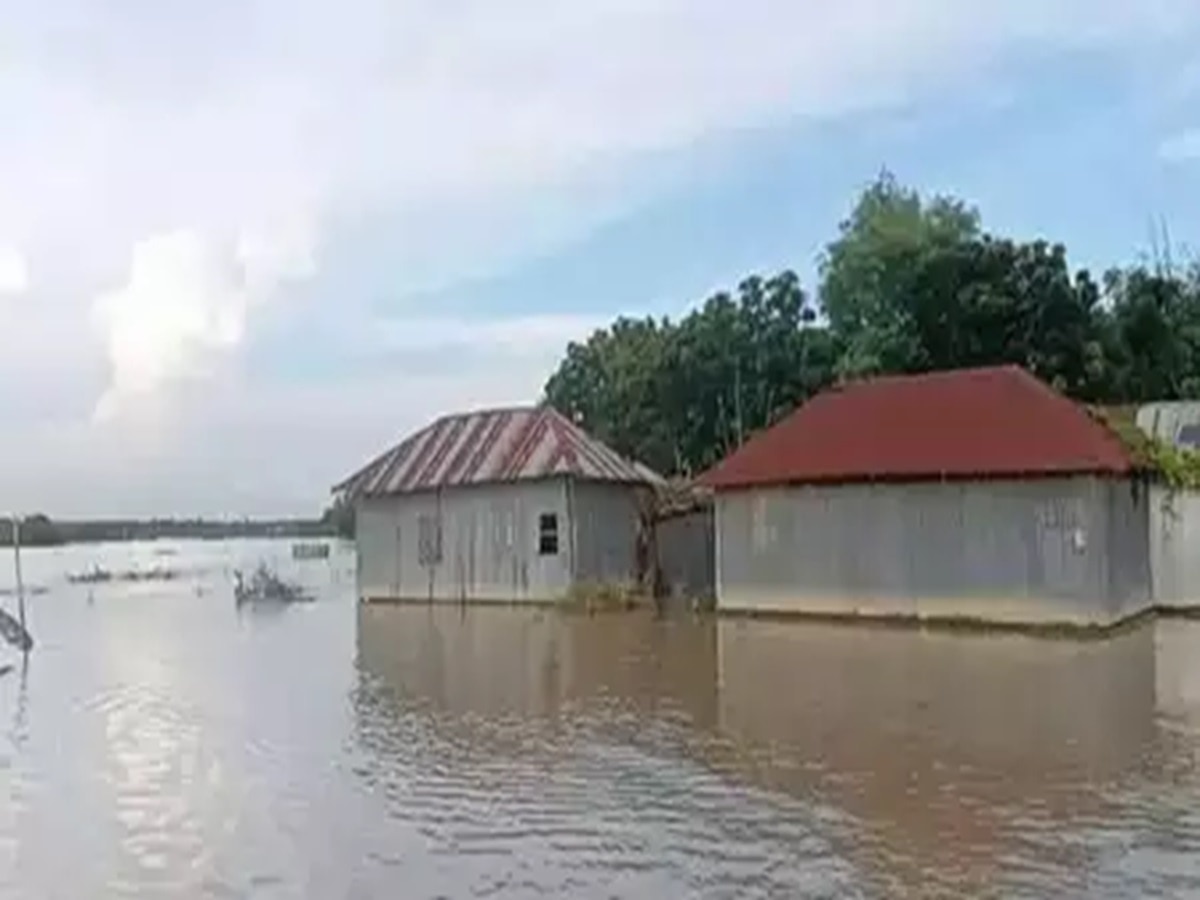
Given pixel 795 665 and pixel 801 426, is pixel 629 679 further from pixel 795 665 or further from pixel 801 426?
pixel 801 426

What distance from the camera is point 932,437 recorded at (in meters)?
25.5

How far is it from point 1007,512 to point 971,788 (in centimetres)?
1289

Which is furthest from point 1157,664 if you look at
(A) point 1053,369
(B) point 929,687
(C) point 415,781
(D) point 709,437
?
(D) point 709,437

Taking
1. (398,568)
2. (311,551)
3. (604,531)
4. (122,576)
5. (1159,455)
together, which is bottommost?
(122,576)

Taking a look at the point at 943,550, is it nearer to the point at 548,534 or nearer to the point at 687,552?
the point at 687,552

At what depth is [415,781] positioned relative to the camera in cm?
1265

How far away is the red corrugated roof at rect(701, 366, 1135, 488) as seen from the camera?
2388 centimetres

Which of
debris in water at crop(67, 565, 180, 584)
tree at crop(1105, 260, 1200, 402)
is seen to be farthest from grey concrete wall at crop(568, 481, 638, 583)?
debris in water at crop(67, 565, 180, 584)

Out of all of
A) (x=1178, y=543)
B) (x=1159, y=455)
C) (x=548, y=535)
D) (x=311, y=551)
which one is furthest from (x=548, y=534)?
(x=311, y=551)

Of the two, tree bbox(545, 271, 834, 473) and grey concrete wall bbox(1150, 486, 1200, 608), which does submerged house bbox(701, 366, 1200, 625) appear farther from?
tree bbox(545, 271, 834, 473)

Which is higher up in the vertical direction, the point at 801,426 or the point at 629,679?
the point at 801,426

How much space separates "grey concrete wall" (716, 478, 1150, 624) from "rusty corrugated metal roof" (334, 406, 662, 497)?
5.64 m

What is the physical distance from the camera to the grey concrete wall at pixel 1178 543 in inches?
1019

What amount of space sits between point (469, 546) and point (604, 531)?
3.09m
